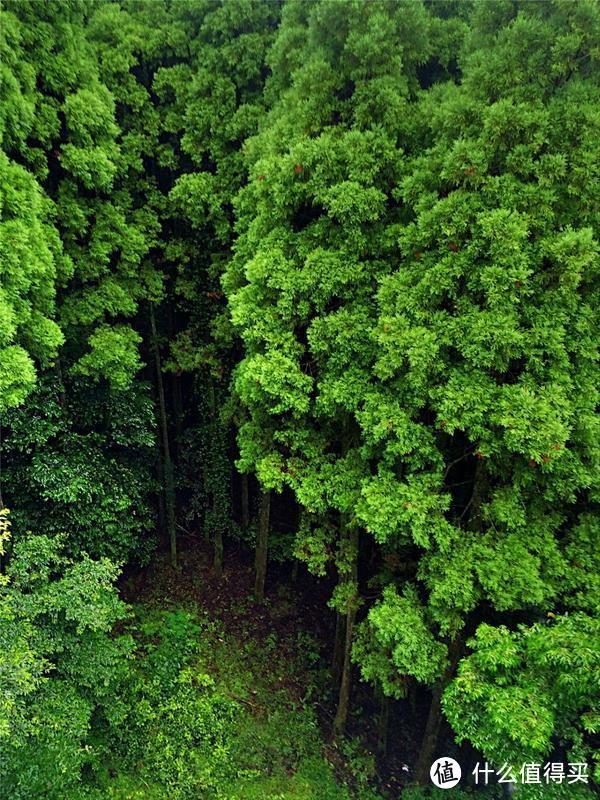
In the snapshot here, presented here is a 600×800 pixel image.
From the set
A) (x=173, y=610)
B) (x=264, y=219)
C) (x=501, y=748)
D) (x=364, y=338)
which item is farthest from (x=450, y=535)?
(x=173, y=610)

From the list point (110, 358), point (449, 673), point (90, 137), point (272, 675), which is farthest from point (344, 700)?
point (90, 137)

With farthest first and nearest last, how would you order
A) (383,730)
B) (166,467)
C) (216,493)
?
(216,493) → (166,467) → (383,730)

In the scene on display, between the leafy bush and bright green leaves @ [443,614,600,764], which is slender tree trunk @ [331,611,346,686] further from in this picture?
bright green leaves @ [443,614,600,764]

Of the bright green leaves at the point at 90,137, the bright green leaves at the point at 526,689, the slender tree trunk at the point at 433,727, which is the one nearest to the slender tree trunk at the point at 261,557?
the slender tree trunk at the point at 433,727

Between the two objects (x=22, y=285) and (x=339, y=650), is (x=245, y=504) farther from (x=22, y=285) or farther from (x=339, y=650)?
(x=22, y=285)

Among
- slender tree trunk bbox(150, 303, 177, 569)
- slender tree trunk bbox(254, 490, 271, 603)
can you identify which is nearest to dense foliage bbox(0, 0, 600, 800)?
slender tree trunk bbox(150, 303, 177, 569)

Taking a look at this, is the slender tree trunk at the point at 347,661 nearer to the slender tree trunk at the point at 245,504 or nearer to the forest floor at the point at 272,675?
the forest floor at the point at 272,675
